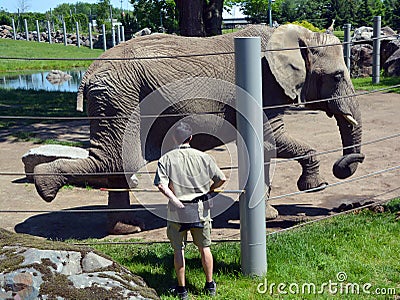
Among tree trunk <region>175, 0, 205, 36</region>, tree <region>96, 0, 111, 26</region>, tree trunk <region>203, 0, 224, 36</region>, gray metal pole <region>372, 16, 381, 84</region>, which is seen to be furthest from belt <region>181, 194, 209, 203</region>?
tree <region>96, 0, 111, 26</region>

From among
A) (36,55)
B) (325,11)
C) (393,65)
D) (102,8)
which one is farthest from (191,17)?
(102,8)

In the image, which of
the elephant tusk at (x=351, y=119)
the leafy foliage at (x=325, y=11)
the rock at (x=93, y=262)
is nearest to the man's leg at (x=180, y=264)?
the rock at (x=93, y=262)

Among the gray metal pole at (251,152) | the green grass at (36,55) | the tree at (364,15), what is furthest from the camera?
Result: the tree at (364,15)

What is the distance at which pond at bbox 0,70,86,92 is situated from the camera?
75.6 ft

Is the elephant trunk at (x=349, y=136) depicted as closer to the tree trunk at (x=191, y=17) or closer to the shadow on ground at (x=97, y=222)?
the shadow on ground at (x=97, y=222)

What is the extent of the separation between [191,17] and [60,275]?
9653 millimetres

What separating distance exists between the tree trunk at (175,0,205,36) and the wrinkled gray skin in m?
5.80

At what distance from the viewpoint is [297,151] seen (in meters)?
6.68

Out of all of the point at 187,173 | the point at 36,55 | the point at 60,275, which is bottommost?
the point at 60,275

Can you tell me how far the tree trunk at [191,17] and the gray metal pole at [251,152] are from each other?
8179 mm

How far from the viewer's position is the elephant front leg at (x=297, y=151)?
661 centimetres

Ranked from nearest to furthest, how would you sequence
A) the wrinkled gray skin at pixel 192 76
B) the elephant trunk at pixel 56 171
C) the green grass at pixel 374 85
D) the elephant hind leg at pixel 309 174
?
the elephant trunk at pixel 56 171
the wrinkled gray skin at pixel 192 76
the elephant hind leg at pixel 309 174
the green grass at pixel 374 85

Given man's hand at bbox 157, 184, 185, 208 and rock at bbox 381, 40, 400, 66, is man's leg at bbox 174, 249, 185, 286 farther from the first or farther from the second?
rock at bbox 381, 40, 400, 66

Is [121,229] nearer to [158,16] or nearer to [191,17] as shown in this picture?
[191,17]
